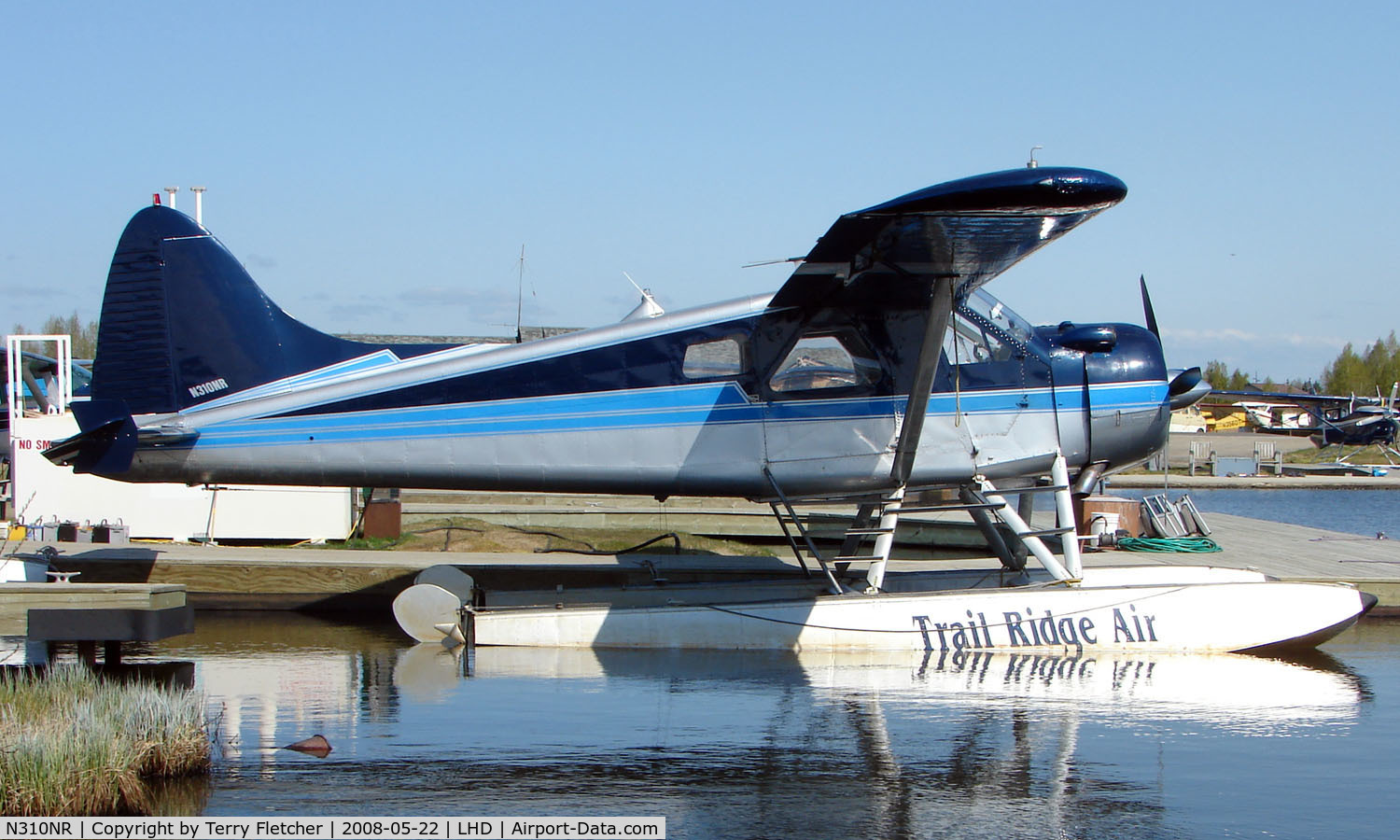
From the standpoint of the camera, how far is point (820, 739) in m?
6.81

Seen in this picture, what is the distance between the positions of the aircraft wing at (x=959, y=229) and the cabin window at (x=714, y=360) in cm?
49

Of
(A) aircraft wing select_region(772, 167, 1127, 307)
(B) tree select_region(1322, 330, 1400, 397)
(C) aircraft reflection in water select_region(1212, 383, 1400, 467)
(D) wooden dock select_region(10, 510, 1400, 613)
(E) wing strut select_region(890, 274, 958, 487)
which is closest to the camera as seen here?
(A) aircraft wing select_region(772, 167, 1127, 307)

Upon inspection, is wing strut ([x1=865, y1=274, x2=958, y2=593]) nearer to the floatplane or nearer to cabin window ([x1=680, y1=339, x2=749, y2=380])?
the floatplane

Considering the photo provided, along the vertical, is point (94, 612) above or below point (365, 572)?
above

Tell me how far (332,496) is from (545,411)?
676 centimetres

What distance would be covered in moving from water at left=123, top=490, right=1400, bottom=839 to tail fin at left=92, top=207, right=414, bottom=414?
2.12 m

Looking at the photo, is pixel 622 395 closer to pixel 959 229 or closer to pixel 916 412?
pixel 916 412

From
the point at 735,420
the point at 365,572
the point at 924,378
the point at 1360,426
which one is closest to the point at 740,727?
the point at 735,420

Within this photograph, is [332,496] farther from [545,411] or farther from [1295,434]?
[1295,434]

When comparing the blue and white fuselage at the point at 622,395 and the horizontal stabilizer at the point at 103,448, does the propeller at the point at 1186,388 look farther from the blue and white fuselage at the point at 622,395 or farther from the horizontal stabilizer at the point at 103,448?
the horizontal stabilizer at the point at 103,448

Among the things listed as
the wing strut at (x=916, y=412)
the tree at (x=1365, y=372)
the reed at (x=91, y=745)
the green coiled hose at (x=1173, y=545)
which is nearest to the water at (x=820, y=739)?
the reed at (x=91, y=745)

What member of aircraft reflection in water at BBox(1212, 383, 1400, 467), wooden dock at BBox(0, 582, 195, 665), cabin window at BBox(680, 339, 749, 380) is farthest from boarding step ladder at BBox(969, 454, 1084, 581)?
aircraft reflection in water at BBox(1212, 383, 1400, 467)

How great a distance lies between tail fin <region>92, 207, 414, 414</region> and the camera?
8984 millimetres

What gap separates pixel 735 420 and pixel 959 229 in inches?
95.0
